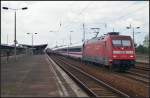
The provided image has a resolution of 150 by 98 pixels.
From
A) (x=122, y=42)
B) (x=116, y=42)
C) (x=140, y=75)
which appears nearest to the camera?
(x=140, y=75)

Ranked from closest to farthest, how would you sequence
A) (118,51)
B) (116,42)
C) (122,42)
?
(118,51) → (116,42) → (122,42)

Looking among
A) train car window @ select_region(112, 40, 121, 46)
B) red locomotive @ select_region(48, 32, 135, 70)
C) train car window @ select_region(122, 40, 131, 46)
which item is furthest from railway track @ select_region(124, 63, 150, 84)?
train car window @ select_region(112, 40, 121, 46)

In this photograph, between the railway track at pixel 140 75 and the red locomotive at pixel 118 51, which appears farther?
the red locomotive at pixel 118 51

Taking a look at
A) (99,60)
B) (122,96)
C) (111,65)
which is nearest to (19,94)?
→ (122,96)

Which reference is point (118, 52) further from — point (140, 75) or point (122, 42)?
point (140, 75)

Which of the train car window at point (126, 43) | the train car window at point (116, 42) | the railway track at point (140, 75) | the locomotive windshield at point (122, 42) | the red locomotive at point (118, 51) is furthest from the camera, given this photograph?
the train car window at point (126, 43)

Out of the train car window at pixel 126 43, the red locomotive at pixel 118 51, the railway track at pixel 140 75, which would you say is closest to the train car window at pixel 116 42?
the red locomotive at pixel 118 51

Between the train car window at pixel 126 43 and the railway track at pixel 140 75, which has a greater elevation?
the train car window at pixel 126 43

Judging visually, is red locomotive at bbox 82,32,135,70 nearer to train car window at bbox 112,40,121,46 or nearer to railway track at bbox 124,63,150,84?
train car window at bbox 112,40,121,46

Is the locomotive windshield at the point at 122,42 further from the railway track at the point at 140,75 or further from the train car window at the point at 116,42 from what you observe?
the railway track at the point at 140,75

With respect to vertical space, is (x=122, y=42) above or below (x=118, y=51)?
above

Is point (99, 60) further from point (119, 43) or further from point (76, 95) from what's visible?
point (76, 95)

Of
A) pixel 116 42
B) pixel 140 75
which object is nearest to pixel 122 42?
pixel 116 42

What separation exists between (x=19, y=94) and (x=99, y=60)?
20.9 m
